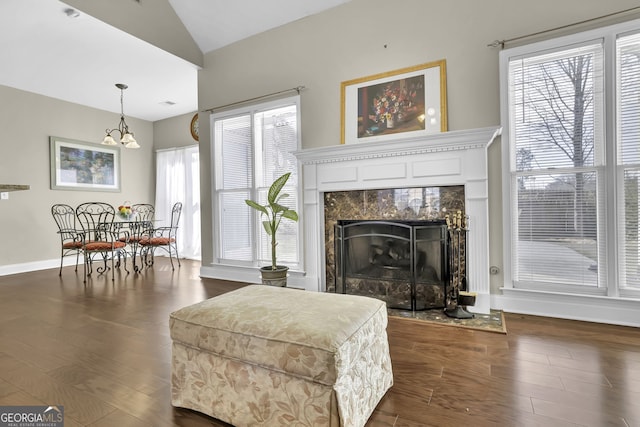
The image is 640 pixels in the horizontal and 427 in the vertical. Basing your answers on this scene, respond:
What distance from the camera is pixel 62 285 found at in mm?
4172

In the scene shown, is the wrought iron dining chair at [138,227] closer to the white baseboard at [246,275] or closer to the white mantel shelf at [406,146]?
the white baseboard at [246,275]

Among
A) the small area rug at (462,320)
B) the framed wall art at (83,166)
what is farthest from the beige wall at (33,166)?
the small area rug at (462,320)

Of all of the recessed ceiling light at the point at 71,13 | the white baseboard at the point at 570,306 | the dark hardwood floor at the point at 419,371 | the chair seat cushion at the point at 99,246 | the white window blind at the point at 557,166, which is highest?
the recessed ceiling light at the point at 71,13

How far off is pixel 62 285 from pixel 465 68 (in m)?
5.45

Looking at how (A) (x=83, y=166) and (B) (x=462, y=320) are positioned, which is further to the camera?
(A) (x=83, y=166)

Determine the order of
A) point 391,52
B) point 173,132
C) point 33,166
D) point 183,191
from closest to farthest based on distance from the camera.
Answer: point 391,52 < point 33,166 < point 183,191 < point 173,132

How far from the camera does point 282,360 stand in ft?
4.03

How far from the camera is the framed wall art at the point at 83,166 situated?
5.55 meters

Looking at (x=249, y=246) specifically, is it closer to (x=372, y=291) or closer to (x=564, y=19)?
(x=372, y=291)

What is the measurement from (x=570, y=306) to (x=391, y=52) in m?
2.90

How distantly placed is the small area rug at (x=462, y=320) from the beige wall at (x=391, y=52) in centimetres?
34

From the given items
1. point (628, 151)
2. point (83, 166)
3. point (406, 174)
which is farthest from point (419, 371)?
point (83, 166)

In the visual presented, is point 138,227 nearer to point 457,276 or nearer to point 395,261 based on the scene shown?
point 395,261

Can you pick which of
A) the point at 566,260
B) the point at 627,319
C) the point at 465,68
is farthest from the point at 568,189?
the point at 465,68
